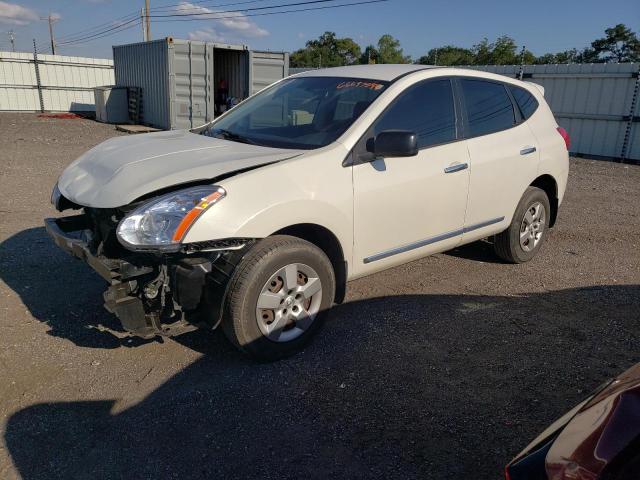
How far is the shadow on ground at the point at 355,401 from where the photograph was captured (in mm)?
2637

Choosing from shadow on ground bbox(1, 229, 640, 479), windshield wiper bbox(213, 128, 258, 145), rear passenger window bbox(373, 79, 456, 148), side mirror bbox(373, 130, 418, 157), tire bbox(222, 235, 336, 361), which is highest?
rear passenger window bbox(373, 79, 456, 148)

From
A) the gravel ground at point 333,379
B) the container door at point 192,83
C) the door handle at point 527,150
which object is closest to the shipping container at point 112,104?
the container door at point 192,83

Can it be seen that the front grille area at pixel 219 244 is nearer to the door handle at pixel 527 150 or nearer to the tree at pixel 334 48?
the door handle at pixel 527 150

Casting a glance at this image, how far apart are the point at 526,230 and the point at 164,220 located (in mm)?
3833

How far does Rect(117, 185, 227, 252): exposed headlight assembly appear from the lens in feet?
9.68

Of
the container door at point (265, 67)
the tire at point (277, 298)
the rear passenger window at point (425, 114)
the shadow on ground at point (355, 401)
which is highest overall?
the container door at point (265, 67)

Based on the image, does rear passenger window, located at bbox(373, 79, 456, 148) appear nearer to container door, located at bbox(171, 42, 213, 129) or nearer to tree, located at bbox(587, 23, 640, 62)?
container door, located at bbox(171, 42, 213, 129)

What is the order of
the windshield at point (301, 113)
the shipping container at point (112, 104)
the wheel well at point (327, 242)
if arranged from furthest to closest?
the shipping container at point (112, 104) → the windshield at point (301, 113) → the wheel well at point (327, 242)

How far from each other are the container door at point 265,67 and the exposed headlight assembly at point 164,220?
13.7m

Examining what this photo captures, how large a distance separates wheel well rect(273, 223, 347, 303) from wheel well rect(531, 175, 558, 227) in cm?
269

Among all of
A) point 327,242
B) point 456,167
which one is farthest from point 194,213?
point 456,167

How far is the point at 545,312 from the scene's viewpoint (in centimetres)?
446

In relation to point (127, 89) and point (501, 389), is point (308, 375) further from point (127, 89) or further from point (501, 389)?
point (127, 89)

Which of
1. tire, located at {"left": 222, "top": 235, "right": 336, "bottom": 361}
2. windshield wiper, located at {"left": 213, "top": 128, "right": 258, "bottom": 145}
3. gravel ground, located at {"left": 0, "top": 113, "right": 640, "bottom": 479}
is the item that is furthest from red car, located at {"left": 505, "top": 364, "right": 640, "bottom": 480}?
windshield wiper, located at {"left": 213, "top": 128, "right": 258, "bottom": 145}
